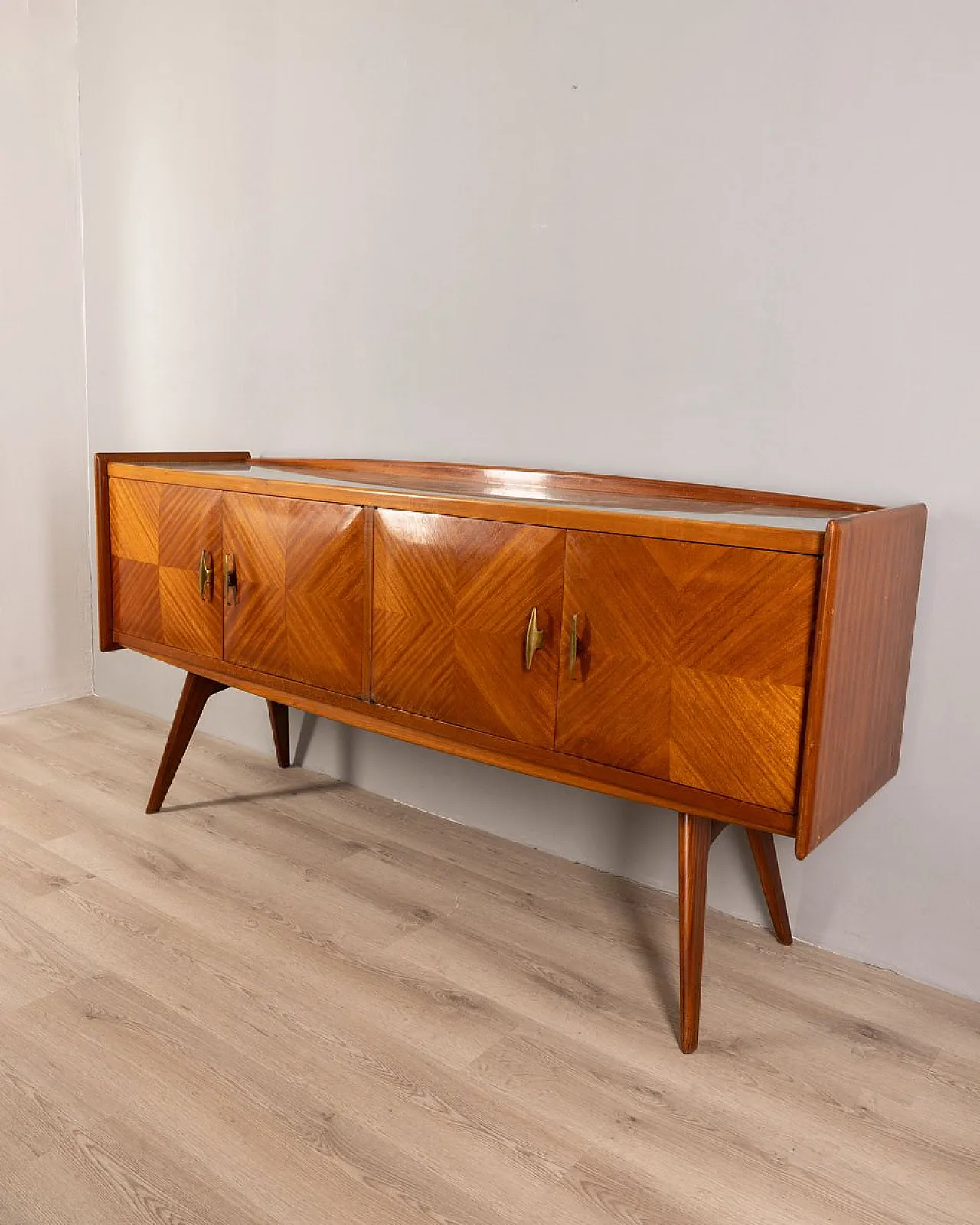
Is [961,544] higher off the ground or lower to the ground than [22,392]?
lower

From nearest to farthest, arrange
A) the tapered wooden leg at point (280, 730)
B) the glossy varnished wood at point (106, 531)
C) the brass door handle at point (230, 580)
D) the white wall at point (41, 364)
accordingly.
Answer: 1. the brass door handle at point (230, 580)
2. the glossy varnished wood at point (106, 531)
3. the tapered wooden leg at point (280, 730)
4. the white wall at point (41, 364)

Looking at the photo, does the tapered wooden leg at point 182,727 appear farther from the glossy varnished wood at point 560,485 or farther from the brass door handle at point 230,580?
the glossy varnished wood at point 560,485

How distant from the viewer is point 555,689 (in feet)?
4.70

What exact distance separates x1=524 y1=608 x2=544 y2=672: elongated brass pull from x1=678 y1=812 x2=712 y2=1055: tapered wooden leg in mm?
298

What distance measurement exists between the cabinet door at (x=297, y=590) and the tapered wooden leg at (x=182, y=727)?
0.63 ft

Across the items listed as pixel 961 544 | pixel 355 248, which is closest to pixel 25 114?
pixel 355 248

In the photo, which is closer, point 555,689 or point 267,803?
point 555,689

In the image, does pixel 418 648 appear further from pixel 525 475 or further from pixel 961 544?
pixel 961 544

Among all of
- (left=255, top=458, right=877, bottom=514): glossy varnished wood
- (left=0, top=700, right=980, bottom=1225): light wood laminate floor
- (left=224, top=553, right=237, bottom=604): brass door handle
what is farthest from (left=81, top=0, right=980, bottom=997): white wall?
(left=224, top=553, right=237, bottom=604): brass door handle

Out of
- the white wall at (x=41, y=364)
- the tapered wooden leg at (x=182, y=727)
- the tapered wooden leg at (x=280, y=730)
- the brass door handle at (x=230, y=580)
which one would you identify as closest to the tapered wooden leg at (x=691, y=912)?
the brass door handle at (x=230, y=580)

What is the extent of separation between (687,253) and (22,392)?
1.88 m

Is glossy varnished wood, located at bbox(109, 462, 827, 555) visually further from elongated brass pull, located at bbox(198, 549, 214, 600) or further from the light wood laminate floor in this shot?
the light wood laminate floor

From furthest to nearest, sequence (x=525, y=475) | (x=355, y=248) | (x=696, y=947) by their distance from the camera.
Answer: (x=355, y=248), (x=525, y=475), (x=696, y=947)

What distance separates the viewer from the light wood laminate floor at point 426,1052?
113 centimetres
